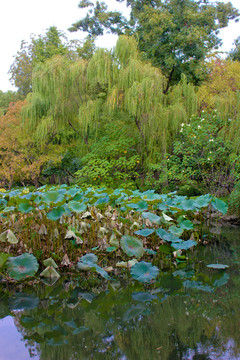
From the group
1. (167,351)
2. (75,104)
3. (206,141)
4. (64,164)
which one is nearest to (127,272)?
(167,351)

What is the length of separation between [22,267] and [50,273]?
1.35 feet

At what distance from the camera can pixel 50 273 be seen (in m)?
2.87

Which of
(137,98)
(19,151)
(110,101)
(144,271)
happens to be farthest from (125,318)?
(19,151)

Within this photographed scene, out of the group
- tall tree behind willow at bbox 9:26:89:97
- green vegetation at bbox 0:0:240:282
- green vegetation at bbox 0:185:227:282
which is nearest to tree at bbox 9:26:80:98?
tall tree behind willow at bbox 9:26:89:97

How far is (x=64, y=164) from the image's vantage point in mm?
16625

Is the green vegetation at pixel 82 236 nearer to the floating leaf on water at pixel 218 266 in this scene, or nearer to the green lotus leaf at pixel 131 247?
the green lotus leaf at pixel 131 247

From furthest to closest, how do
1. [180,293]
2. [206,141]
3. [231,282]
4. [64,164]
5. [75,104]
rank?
[64,164], [75,104], [206,141], [231,282], [180,293]

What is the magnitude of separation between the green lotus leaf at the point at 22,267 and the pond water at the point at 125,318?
168 millimetres

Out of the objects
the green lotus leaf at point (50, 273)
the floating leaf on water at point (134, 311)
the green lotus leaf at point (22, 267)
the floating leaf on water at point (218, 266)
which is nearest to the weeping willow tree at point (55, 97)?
the green lotus leaf at point (50, 273)

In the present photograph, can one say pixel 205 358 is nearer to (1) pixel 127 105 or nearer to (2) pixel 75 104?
(1) pixel 127 105

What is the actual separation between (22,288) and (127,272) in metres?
0.94

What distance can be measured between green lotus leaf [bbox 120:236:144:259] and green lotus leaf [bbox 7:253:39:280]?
0.72 m

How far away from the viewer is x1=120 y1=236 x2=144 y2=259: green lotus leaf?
276cm

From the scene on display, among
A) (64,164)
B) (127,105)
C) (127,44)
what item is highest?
(127,44)
